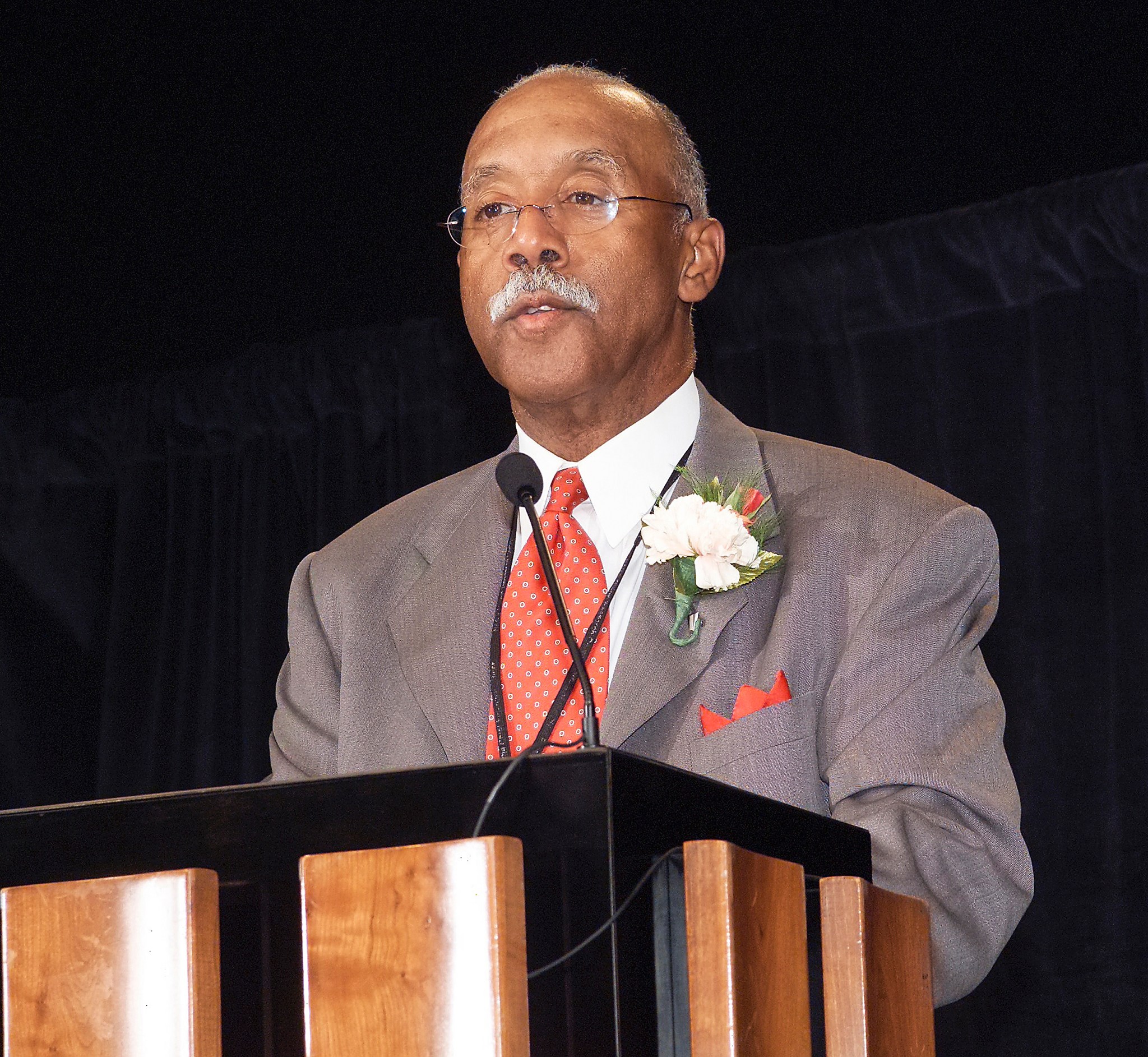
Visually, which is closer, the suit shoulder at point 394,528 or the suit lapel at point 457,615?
the suit lapel at point 457,615

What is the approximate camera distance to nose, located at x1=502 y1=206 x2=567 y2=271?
233 cm

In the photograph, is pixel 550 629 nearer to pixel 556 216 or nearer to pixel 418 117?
pixel 556 216

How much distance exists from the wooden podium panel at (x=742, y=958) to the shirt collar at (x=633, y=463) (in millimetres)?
1032

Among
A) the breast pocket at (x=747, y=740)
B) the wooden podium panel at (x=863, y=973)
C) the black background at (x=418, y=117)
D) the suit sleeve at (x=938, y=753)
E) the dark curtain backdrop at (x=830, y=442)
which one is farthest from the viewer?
the dark curtain backdrop at (x=830, y=442)

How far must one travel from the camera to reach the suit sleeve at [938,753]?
6.10 ft

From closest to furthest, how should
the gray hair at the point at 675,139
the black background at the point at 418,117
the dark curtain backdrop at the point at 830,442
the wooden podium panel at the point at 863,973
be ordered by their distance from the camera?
the wooden podium panel at the point at 863,973
the gray hair at the point at 675,139
the black background at the point at 418,117
the dark curtain backdrop at the point at 830,442

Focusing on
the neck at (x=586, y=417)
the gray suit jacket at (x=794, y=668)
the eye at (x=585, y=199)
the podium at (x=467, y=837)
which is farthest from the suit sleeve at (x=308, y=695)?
the podium at (x=467, y=837)

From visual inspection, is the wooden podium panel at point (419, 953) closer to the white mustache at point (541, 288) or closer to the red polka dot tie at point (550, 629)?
the red polka dot tie at point (550, 629)

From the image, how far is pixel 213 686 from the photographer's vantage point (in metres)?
4.58

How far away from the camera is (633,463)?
2414mm

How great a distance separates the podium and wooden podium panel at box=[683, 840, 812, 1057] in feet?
0.14

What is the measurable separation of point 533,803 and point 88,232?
298 cm

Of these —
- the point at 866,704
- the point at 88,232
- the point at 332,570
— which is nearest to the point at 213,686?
the point at 88,232

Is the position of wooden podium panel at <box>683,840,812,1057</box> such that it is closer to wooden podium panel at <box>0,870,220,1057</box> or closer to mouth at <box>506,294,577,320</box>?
wooden podium panel at <box>0,870,220,1057</box>
